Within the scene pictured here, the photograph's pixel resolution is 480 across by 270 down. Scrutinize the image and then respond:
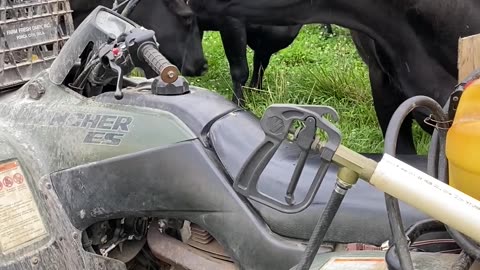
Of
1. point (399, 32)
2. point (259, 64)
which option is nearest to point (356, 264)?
point (399, 32)

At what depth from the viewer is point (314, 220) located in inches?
49.8

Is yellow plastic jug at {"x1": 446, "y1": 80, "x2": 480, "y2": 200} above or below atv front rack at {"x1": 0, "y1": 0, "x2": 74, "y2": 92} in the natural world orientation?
above

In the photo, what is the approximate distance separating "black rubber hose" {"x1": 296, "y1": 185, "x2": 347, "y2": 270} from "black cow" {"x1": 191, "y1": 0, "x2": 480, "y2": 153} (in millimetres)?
1803

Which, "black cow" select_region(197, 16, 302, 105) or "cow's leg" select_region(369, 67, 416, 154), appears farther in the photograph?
"black cow" select_region(197, 16, 302, 105)

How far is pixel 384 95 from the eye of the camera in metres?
3.11

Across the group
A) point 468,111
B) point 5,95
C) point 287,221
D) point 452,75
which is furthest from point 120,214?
point 452,75

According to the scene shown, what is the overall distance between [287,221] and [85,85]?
0.49 m

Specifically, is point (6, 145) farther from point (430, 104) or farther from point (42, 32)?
point (430, 104)

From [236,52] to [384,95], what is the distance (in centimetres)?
161

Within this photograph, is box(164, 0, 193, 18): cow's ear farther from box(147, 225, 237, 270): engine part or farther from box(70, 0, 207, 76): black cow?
box(147, 225, 237, 270): engine part

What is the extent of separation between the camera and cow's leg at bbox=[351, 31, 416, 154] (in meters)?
3.01

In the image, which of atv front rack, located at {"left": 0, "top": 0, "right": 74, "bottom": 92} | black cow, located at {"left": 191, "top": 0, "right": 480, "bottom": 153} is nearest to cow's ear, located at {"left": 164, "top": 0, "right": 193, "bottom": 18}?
black cow, located at {"left": 191, "top": 0, "right": 480, "bottom": 153}

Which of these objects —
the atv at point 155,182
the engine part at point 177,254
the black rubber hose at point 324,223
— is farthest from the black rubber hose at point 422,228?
the engine part at point 177,254

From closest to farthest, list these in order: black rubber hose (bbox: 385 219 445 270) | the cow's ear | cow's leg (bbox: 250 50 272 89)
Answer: black rubber hose (bbox: 385 219 445 270), the cow's ear, cow's leg (bbox: 250 50 272 89)
